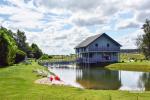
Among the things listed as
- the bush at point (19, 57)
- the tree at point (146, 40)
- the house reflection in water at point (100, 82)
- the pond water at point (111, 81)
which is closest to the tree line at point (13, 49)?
the bush at point (19, 57)

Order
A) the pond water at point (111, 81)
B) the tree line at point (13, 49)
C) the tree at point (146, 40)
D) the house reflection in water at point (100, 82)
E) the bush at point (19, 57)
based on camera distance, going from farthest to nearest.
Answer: the tree at point (146, 40)
the bush at point (19, 57)
the tree line at point (13, 49)
the house reflection in water at point (100, 82)
the pond water at point (111, 81)

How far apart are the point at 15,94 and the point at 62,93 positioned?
12.7ft

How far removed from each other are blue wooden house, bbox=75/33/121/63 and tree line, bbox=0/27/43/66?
1927 centimetres

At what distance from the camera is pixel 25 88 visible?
1121 inches

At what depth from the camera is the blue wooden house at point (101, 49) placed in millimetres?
93062

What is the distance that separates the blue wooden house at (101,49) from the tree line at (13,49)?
19.3 m

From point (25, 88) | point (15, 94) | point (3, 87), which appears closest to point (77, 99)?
point (15, 94)

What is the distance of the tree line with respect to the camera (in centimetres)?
6166

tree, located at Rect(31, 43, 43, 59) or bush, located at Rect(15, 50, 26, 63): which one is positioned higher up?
tree, located at Rect(31, 43, 43, 59)

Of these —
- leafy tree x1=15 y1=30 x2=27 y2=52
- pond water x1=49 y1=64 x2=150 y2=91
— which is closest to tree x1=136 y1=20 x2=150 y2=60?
pond water x1=49 y1=64 x2=150 y2=91

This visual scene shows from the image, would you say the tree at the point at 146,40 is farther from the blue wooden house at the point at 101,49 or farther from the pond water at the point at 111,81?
the pond water at the point at 111,81

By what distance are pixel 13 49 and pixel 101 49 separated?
32.4 meters

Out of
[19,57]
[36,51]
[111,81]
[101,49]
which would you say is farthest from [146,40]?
[36,51]

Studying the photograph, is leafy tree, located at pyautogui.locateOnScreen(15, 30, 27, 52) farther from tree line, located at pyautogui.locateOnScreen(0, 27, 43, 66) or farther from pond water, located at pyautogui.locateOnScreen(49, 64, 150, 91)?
pond water, located at pyautogui.locateOnScreen(49, 64, 150, 91)
